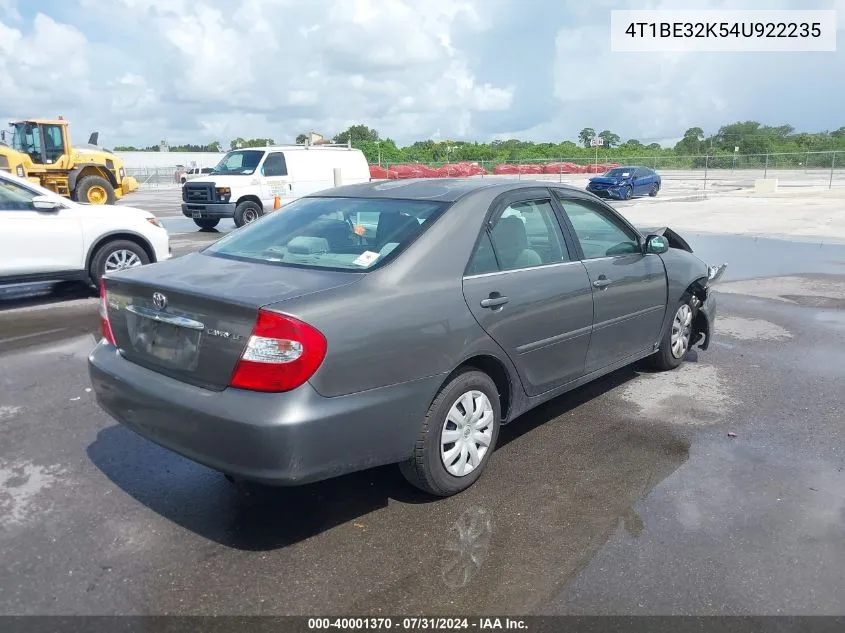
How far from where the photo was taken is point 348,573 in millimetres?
3072

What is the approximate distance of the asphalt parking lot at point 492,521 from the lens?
292 centimetres

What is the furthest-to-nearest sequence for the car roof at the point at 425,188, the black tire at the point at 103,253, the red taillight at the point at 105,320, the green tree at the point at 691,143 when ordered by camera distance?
the green tree at the point at 691,143 → the black tire at the point at 103,253 → the car roof at the point at 425,188 → the red taillight at the point at 105,320

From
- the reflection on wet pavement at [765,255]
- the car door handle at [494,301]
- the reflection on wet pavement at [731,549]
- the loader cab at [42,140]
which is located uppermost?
the loader cab at [42,140]

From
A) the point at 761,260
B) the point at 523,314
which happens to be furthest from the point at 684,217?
the point at 523,314

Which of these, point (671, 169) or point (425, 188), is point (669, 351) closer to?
point (425, 188)

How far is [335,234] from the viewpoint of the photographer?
13.2ft

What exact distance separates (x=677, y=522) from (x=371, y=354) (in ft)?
5.75

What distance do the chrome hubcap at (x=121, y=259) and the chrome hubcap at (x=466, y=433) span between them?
646 cm

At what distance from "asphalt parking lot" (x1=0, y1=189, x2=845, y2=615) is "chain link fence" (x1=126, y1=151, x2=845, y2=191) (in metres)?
40.4

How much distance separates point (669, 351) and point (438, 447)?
2951 mm

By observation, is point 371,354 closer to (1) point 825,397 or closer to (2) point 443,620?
(2) point 443,620

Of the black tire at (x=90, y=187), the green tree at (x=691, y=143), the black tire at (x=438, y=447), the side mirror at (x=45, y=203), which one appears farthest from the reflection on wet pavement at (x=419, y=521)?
the green tree at (x=691, y=143)

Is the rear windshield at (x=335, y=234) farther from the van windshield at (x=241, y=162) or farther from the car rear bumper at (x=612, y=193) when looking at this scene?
the car rear bumper at (x=612, y=193)

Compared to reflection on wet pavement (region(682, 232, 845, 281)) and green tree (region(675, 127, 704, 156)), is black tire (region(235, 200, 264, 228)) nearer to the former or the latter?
reflection on wet pavement (region(682, 232, 845, 281))
